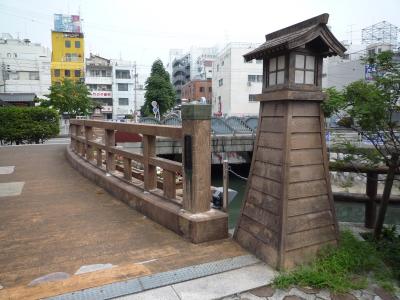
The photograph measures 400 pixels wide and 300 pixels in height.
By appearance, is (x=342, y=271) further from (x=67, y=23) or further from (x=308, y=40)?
(x=67, y=23)


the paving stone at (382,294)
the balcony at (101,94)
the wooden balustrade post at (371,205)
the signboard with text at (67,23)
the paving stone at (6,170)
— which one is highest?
the signboard with text at (67,23)

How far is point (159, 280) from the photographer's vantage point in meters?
3.17

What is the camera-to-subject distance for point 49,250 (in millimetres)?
3924

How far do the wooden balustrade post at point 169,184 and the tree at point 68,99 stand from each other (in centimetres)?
2961

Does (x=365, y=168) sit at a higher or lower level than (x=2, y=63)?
lower

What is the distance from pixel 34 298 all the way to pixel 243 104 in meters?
42.5

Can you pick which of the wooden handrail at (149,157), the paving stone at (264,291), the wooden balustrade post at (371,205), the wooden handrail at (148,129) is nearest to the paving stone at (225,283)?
the paving stone at (264,291)

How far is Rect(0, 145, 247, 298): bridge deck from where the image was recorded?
11.3ft

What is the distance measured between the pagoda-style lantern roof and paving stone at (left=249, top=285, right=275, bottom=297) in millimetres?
2412

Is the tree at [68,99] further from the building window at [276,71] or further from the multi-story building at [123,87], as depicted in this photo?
the building window at [276,71]

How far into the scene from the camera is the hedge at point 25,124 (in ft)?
64.5

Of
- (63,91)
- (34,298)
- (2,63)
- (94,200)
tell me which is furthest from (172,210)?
(2,63)

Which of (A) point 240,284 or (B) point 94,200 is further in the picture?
(B) point 94,200

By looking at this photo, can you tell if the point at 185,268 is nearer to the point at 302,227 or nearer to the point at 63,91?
the point at 302,227
